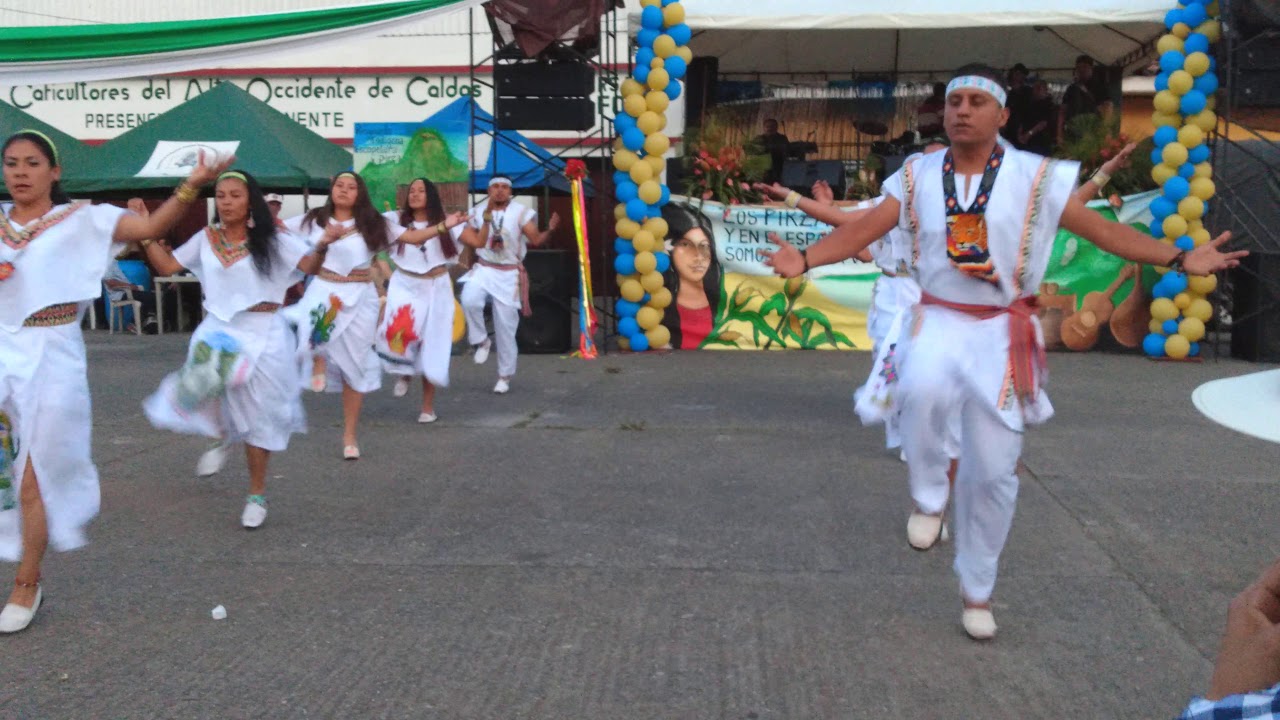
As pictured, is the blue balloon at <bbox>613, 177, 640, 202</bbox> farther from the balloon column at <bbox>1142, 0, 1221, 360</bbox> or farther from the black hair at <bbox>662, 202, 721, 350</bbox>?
the balloon column at <bbox>1142, 0, 1221, 360</bbox>

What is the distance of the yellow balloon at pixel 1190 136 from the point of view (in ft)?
43.3

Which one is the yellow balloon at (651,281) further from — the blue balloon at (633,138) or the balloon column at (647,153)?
the blue balloon at (633,138)

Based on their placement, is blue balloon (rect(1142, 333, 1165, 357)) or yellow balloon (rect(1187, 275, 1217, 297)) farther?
blue balloon (rect(1142, 333, 1165, 357))

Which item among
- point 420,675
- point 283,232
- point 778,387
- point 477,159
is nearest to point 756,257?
point 778,387

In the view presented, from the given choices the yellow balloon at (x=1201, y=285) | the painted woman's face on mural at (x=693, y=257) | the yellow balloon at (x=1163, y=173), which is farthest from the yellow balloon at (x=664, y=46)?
the yellow balloon at (x=1201, y=285)

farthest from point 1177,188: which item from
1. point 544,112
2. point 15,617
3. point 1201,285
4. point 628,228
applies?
point 15,617

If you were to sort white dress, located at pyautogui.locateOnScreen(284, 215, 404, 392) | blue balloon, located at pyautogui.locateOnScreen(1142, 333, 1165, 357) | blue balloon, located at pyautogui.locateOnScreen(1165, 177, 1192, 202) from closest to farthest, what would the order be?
1. white dress, located at pyautogui.locateOnScreen(284, 215, 404, 392)
2. blue balloon, located at pyautogui.locateOnScreen(1165, 177, 1192, 202)
3. blue balloon, located at pyautogui.locateOnScreen(1142, 333, 1165, 357)

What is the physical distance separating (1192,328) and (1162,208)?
4.04 ft

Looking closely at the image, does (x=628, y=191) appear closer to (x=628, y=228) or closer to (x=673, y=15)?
(x=628, y=228)

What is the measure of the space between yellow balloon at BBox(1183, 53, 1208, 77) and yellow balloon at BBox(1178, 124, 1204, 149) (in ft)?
1.74

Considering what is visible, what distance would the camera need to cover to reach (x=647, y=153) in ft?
46.7

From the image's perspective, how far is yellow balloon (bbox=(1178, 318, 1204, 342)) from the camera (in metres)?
13.5

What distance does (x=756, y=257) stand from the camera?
14859mm

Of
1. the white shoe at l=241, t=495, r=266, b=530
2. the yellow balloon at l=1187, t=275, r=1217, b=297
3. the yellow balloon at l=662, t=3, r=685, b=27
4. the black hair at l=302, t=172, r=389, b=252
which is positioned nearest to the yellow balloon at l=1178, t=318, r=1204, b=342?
the yellow balloon at l=1187, t=275, r=1217, b=297
